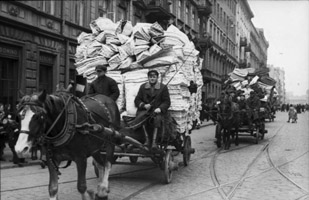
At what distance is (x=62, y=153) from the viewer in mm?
4289

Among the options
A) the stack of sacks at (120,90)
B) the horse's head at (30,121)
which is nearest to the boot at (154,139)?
the stack of sacks at (120,90)

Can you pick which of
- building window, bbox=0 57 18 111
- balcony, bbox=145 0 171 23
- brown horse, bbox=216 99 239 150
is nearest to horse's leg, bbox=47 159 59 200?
building window, bbox=0 57 18 111

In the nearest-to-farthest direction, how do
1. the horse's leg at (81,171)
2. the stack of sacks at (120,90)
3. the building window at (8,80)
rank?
the building window at (8,80), the horse's leg at (81,171), the stack of sacks at (120,90)

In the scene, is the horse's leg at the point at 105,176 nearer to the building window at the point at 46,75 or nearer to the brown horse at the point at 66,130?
the brown horse at the point at 66,130

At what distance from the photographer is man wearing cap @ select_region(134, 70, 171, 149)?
6.27m

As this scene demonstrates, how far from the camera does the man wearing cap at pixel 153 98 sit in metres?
6.27

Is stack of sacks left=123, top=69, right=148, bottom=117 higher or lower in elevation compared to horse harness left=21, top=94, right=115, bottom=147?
higher

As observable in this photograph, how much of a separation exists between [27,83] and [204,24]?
9327mm

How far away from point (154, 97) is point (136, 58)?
110cm

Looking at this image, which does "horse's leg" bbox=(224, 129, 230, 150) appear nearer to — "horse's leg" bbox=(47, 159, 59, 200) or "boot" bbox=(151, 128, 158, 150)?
"boot" bbox=(151, 128, 158, 150)

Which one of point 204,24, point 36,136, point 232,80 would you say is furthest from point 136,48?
point 232,80

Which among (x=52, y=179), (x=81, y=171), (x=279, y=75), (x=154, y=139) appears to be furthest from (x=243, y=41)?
(x=52, y=179)

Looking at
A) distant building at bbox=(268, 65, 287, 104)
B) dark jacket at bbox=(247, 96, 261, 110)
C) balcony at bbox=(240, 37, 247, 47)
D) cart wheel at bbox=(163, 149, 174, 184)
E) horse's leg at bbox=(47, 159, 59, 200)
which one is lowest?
cart wheel at bbox=(163, 149, 174, 184)

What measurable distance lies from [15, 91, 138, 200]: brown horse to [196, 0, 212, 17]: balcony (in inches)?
211
